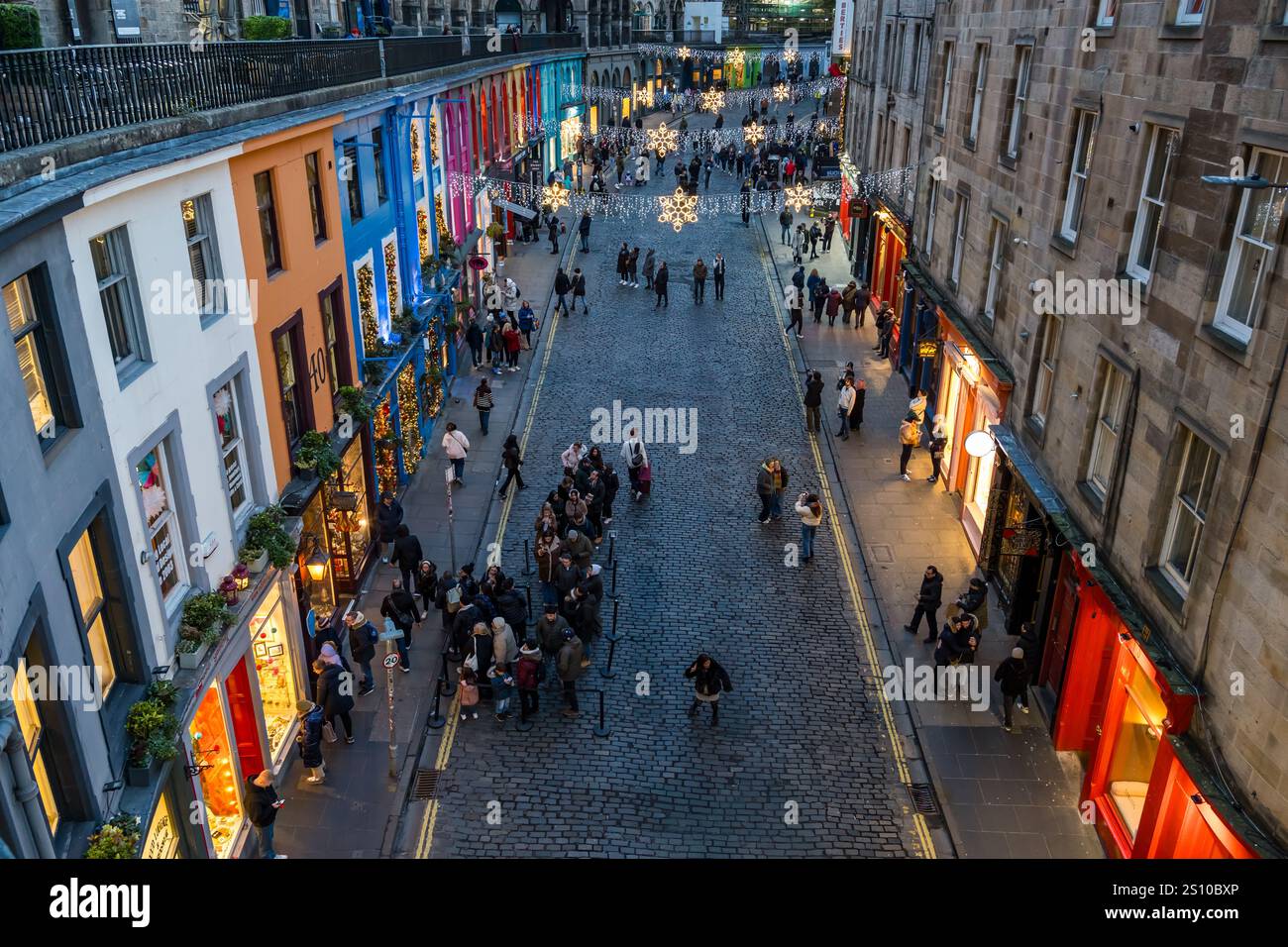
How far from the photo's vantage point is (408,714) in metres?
13.9

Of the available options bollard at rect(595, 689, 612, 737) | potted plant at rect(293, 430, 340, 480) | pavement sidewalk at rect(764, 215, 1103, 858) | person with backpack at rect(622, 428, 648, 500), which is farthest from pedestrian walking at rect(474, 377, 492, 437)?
bollard at rect(595, 689, 612, 737)

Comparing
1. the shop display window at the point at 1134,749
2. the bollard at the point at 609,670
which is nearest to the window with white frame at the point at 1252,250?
the shop display window at the point at 1134,749

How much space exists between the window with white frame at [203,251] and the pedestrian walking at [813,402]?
14.1m

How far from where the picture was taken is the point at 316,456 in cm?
1398

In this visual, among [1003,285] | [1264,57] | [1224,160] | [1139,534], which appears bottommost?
[1139,534]

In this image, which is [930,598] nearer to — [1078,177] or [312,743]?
[1078,177]

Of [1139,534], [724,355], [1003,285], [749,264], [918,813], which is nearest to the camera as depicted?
[1139,534]

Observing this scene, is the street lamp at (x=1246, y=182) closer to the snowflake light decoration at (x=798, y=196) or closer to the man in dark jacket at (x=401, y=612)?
the man in dark jacket at (x=401, y=612)

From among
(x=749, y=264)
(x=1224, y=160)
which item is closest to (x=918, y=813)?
(x=1224, y=160)

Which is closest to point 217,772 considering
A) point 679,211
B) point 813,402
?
point 813,402

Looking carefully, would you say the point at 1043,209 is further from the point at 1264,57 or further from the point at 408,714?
the point at 408,714

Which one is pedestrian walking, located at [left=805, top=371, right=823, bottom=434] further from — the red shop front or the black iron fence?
the black iron fence

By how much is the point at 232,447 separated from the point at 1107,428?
10983 millimetres
